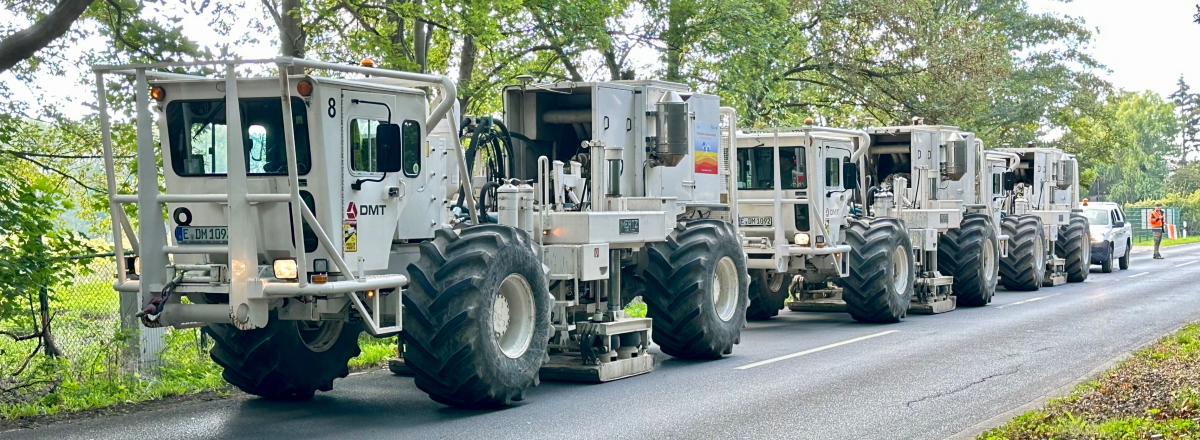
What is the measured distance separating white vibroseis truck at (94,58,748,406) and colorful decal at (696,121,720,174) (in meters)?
3.65

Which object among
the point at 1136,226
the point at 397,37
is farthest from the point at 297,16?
the point at 1136,226

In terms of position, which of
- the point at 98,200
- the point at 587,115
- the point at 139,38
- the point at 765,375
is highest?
the point at 139,38

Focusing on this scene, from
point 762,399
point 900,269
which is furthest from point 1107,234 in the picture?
point 762,399

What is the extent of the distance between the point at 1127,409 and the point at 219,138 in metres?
7.07

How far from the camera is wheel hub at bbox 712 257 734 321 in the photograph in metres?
14.5

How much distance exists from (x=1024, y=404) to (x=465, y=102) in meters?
14.0

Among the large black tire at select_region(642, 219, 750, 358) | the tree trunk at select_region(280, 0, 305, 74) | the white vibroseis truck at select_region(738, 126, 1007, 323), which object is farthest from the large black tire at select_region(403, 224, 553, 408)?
the tree trunk at select_region(280, 0, 305, 74)

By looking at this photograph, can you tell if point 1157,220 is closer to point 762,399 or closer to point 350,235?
point 762,399

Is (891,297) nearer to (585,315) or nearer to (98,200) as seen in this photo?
(585,315)

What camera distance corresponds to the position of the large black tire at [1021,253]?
Result: 25.1 m

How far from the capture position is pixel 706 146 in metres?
15.1

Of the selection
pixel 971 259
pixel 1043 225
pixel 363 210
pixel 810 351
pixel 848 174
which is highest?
pixel 848 174

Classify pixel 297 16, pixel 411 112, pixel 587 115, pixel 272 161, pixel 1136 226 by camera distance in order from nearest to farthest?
pixel 272 161
pixel 411 112
pixel 587 115
pixel 297 16
pixel 1136 226

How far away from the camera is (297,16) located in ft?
59.5
